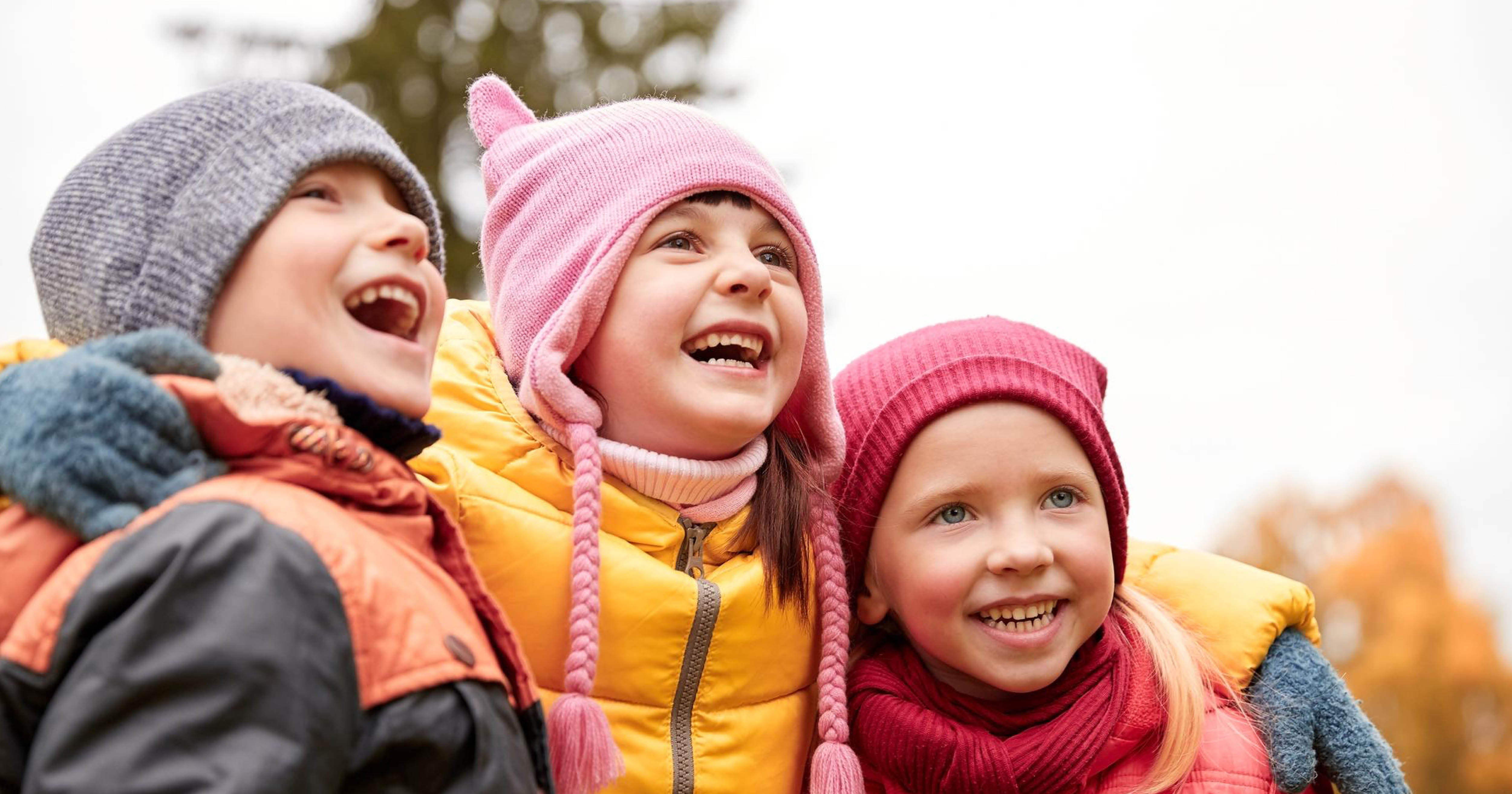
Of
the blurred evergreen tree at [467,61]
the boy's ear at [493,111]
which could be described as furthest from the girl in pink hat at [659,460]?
the blurred evergreen tree at [467,61]

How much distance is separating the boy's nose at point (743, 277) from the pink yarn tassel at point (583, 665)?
38 centimetres

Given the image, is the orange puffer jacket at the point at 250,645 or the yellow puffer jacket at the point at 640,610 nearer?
the orange puffer jacket at the point at 250,645

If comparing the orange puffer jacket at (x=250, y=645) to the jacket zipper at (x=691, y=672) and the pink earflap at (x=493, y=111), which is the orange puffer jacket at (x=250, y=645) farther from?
the pink earflap at (x=493, y=111)

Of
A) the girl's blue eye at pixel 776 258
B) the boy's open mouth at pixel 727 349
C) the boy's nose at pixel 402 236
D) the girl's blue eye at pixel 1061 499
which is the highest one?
the boy's nose at pixel 402 236

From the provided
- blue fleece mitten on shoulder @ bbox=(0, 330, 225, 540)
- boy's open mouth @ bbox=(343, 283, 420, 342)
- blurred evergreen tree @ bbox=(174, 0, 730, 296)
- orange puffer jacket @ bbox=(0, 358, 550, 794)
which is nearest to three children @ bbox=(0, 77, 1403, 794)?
boy's open mouth @ bbox=(343, 283, 420, 342)

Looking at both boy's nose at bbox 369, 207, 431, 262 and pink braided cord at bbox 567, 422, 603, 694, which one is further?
pink braided cord at bbox 567, 422, 603, 694

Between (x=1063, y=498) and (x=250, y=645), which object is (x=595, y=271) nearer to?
(x=1063, y=498)

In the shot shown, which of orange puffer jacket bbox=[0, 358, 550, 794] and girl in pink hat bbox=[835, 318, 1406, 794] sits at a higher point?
orange puffer jacket bbox=[0, 358, 550, 794]

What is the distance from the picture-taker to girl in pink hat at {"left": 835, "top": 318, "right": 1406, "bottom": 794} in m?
2.70

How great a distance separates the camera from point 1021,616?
108 inches

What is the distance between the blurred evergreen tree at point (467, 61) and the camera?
1089 centimetres

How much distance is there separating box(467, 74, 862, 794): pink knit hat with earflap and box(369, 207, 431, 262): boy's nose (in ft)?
1.66

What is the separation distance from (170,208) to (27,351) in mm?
293

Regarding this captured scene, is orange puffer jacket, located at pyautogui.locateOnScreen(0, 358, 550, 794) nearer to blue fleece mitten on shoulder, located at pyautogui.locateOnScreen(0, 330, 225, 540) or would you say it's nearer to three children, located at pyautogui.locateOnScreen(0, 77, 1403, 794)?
blue fleece mitten on shoulder, located at pyautogui.locateOnScreen(0, 330, 225, 540)
